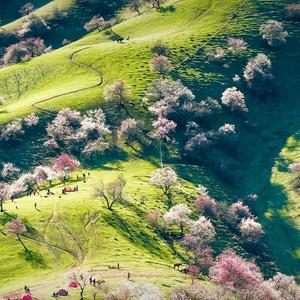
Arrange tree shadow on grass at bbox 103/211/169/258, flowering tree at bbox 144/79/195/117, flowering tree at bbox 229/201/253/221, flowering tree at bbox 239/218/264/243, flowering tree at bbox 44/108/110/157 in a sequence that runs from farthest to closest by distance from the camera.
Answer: flowering tree at bbox 144/79/195/117 < flowering tree at bbox 44/108/110/157 < flowering tree at bbox 229/201/253/221 < flowering tree at bbox 239/218/264/243 < tree shadow on grass at bbox 103/211/169/258

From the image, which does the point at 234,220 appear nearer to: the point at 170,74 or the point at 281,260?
the point at 281,260

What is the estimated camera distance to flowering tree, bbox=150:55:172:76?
557 feet

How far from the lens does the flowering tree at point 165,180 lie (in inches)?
4801

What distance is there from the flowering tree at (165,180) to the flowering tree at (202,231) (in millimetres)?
11715

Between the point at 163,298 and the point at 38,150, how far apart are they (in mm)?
73055

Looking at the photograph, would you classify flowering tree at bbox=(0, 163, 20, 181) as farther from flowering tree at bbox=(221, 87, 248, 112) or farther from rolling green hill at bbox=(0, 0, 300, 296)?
flowering tree at bbox=(221, 87, 248, 112)

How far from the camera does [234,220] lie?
119 meters

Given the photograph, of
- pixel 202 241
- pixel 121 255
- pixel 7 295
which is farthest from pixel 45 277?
pixel 202 241

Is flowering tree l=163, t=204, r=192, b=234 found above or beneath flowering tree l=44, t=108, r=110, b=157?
beneath

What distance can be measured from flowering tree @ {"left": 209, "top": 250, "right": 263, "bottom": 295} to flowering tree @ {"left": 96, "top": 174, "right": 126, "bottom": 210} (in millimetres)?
25389

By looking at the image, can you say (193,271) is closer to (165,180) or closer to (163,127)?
(165,180)

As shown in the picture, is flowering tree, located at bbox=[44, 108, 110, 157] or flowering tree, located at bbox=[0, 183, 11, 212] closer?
flowering tree, located at bbox=[0, 183, 11, 212]

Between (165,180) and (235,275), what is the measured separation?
3586cm

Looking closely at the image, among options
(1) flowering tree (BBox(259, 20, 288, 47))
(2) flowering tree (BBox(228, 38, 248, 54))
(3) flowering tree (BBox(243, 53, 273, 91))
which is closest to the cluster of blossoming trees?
(3) flowering tree (BBox(243, 53, 273, 91))
